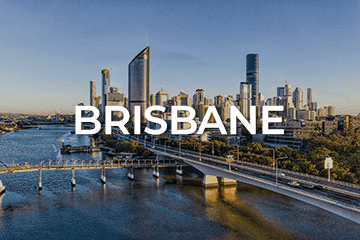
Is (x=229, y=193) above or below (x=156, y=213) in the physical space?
above

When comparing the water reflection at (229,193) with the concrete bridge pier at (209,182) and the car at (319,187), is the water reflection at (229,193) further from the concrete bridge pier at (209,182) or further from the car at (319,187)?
the car at (319,187)

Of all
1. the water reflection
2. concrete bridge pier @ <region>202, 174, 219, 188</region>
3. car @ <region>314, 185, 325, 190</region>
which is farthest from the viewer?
concrete bridge pier @ <region>202, 174, 219, 188</region>

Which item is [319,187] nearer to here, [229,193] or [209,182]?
[229,193]

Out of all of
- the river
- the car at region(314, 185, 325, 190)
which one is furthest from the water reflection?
the car at region(314, 185, 325, 190)

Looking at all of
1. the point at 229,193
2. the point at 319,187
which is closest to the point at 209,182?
the point at 229,193

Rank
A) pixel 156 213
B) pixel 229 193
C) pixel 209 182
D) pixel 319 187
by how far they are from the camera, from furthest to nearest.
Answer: pixel 209 182, pixel 229 193, pixel 156 213, pixel 319 187

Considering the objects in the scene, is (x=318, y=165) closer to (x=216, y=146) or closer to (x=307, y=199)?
(x=307, y=199)

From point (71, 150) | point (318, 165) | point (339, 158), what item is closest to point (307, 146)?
point (339, 158)

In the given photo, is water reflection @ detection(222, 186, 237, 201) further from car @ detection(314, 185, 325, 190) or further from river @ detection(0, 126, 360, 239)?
car @ detection(314, 185, 325, 190)
